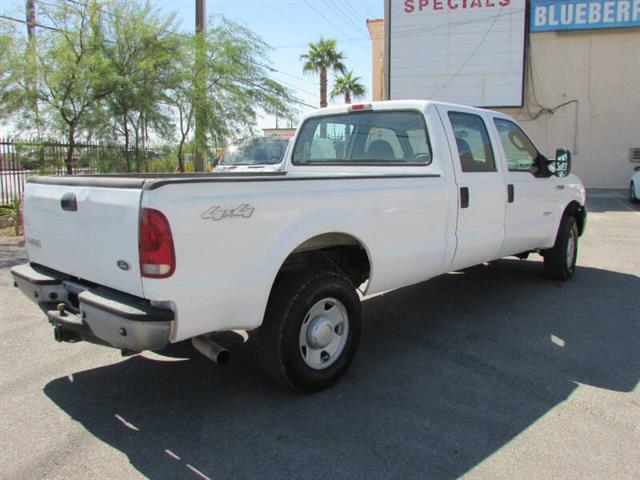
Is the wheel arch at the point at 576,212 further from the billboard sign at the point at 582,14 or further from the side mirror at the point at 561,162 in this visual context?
the billboard sign at the point at 582,14

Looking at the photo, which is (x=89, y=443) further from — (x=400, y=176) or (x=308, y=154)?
(x=308, y=154)

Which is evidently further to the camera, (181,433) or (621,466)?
(181,433)

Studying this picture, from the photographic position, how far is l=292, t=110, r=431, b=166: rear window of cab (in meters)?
4.87

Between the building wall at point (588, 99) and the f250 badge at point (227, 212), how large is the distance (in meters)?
21.9

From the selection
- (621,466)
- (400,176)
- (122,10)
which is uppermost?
(122,10)

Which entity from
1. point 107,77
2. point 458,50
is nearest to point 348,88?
point 458,50

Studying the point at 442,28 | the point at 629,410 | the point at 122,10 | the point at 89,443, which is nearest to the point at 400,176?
the point at 629,410

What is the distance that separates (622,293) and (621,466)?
3943 mm

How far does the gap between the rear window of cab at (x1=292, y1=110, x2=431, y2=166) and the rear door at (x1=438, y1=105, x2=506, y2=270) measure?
27cm

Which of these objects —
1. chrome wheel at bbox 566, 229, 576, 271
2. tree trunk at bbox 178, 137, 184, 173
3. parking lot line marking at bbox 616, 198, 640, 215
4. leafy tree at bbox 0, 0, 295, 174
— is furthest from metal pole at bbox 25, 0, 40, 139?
parking lot line marking at bbox 616, 198, 640, 215

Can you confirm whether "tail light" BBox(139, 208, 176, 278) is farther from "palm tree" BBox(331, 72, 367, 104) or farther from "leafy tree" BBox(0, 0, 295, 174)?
"palm tree" BBox(331, 72, 367, 104)

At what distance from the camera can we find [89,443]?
10.3 ft

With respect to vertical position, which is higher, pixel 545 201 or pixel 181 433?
pixel 545 201

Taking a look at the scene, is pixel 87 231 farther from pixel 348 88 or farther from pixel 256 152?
pixel 348 88
